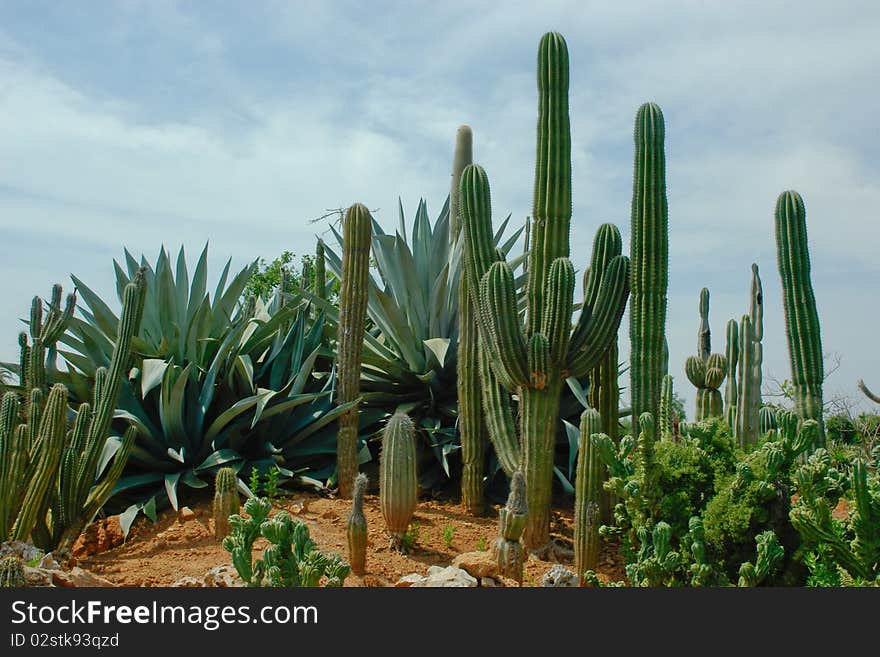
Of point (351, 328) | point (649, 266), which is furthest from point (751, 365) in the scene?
point (351, 328)

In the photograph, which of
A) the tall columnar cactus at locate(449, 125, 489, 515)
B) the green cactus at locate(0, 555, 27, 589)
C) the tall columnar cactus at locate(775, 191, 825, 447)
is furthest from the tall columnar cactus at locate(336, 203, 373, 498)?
the tall columnar cactus at locate(775, 191, 825, 447)

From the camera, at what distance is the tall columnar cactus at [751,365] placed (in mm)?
8406

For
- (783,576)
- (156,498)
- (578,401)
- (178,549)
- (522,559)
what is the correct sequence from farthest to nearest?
(578,401) → (156,498) → (178,549) → (522,559) → (783,576)

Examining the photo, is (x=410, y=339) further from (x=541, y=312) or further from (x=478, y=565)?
(x=478, y=565)

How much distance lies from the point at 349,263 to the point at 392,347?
4.30 ft

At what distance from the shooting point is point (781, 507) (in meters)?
5.45

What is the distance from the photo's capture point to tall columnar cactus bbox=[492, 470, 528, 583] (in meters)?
5.52

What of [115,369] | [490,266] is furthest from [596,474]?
[115,369]

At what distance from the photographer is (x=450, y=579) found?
511 centimetres

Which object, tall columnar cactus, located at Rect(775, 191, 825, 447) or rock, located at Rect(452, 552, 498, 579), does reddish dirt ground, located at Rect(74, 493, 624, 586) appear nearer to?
rock, located at Rect(452, 552, 498, 579)

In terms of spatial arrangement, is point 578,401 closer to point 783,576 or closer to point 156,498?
point 783,576

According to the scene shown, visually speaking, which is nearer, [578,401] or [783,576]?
[783,576]

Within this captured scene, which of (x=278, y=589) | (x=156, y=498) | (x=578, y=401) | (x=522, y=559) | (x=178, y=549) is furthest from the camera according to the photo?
(x=578, y=401)

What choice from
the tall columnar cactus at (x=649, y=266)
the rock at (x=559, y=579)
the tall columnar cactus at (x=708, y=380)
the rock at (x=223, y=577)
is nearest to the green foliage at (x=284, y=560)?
the rock at (x=223, y=577)
